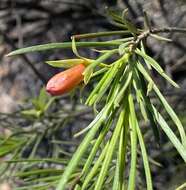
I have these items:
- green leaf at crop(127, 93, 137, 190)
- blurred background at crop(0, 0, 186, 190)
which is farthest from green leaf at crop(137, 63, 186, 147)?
blurred background at crop(0, 0, 186, 190)

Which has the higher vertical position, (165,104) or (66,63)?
(66,63)

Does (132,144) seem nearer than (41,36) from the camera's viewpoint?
Yes

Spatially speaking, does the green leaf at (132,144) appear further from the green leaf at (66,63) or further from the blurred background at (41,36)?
the blurred background at (41,36)

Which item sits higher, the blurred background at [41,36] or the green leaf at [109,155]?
the blurred background at [41,36]

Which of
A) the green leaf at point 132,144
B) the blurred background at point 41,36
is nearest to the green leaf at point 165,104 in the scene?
the green leaf at point 132,144

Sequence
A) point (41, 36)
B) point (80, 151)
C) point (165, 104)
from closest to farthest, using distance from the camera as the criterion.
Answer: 1. point (80, 151)
2. point (165, 104)
3. point (41, 36)

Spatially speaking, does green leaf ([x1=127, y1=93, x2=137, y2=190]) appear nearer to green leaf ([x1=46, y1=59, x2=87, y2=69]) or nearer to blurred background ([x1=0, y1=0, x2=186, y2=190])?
green leaf ([x1=46, y1=59, x2=87, y2=69])

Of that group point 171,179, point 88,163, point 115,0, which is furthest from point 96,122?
point 115,0

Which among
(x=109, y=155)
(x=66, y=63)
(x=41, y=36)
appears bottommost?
(x=109, y=155)

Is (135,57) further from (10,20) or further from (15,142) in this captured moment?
(10,20)

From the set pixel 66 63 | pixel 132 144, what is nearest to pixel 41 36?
pixel 66 63

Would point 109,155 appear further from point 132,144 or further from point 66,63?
point 66,63
